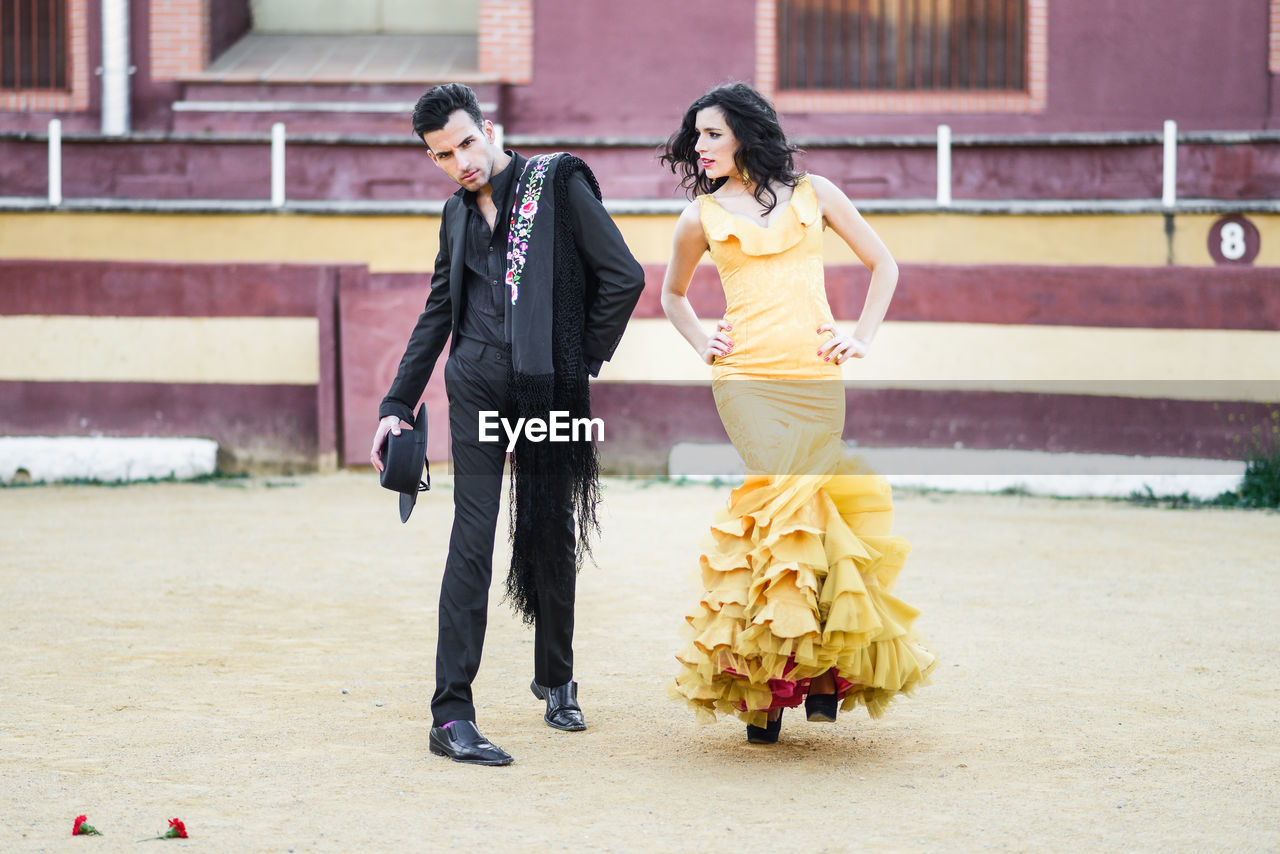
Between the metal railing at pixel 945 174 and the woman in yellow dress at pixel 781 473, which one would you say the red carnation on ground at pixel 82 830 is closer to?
the woman in yellow dress at pixel 781 473

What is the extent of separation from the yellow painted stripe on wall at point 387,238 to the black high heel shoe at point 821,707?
8142mm

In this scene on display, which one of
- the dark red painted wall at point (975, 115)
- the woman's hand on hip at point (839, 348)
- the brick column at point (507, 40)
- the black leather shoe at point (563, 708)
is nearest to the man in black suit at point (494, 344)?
the black leather shoe at point (563, 708)

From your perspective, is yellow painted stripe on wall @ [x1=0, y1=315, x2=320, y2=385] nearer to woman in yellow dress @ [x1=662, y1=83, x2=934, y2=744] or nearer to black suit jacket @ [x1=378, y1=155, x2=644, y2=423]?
black suit jacket @ [x1=378, y1=155, x2=644, y2=423]

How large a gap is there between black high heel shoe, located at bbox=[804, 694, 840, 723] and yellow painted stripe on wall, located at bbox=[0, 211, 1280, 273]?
26.7 feet

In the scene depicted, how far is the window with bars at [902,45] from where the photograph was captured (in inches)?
591

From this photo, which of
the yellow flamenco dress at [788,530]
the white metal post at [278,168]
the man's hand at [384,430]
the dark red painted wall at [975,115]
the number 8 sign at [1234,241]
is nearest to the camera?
the yellow flamenco dress at [788,530]

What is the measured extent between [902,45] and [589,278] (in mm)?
11403

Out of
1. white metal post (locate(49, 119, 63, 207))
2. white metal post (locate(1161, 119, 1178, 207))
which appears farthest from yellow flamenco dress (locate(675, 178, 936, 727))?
white metal post (locate(49, 119, 63, 207))

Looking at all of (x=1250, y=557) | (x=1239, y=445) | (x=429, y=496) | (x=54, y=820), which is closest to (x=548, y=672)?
(x=54, y=820)

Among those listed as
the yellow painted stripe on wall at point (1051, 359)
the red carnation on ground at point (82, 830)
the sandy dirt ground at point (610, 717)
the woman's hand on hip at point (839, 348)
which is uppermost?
the woman's hand on hip at point (839, 348)

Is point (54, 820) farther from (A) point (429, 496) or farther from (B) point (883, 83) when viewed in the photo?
(B) point (883, 83)

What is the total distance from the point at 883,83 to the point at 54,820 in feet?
41.7

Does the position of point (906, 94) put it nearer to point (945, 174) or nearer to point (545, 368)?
point (945, 174)

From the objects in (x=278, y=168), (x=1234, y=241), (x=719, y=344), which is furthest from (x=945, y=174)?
(x=719, y=344)
